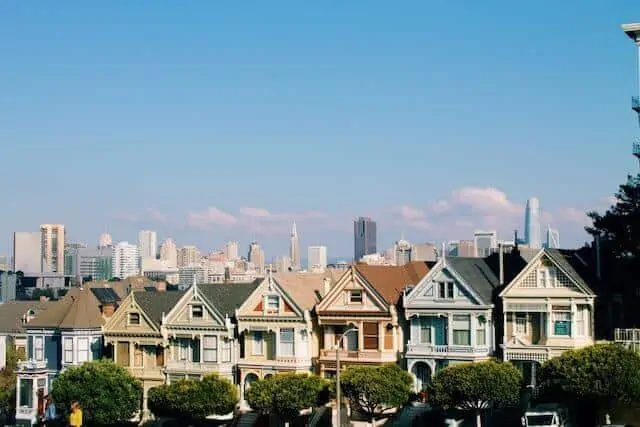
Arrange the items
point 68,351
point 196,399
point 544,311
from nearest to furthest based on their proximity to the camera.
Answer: point 544,311 → point 196,399 → point 68,351

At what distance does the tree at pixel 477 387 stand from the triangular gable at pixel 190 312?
15675mm

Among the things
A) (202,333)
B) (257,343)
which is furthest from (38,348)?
(257,343)

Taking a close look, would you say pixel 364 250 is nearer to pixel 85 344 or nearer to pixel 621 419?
pixel 85 344

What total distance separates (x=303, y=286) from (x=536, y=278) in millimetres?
14778

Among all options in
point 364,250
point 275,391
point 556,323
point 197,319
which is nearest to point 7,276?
point 364,250

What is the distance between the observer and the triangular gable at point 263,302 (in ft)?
214

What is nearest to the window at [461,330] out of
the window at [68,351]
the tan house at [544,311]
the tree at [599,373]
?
the tan house at [544,311]

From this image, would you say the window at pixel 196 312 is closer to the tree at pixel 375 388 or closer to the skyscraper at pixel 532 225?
the tree at pixel 375 388

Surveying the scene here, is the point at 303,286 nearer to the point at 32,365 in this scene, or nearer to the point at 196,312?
the point at 196,312

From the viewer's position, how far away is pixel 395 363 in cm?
6284

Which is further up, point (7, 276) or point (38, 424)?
point (7, 276)

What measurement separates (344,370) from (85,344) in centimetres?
1995

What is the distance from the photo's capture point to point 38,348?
7569cm

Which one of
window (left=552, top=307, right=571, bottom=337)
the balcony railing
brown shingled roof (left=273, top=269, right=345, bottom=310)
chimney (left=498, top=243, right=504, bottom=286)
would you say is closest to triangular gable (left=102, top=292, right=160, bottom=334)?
brown shingled roof (left=273, top=269, right=345, bottom=310)
